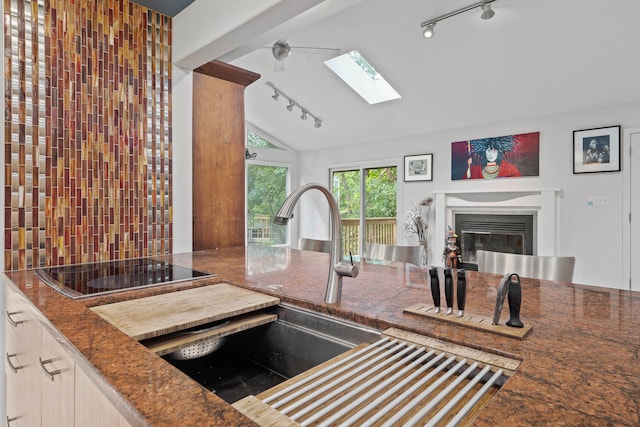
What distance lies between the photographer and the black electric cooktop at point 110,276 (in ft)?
4.06

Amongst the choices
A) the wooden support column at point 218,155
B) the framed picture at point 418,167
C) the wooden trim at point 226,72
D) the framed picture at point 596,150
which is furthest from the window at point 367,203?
the wooden trim at point 226,72

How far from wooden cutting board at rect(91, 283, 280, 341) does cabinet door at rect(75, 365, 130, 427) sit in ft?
0.53

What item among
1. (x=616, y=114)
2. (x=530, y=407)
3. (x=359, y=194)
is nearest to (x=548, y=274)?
(x=530, y=407)

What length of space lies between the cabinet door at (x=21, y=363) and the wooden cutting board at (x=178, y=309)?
0.23m

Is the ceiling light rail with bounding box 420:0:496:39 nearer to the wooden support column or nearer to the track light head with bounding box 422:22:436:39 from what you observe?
the track light head with bounding box 422:22:436:39

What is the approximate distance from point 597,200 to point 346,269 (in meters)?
3.88

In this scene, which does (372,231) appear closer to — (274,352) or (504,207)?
(504,207)

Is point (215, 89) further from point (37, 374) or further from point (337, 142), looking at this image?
point (337, 142)

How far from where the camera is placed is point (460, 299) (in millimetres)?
903

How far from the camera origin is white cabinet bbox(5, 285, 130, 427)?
68 cm

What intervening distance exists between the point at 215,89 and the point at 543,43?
9.16 feet

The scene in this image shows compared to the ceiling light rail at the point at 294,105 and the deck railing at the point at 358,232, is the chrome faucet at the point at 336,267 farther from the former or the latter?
the deck railing at the point at 358,232

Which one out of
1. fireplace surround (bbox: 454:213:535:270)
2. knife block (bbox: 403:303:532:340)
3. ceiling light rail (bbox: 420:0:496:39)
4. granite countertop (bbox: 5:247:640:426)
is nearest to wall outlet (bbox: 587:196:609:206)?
fireplace surround (bbox: 454:213:535:270)

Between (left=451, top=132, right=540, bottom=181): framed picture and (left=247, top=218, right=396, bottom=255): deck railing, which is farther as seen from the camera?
(left=247, top=218, right=396, bottom=255): deck railing
